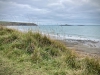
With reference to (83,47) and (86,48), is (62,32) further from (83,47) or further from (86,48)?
(83,47)

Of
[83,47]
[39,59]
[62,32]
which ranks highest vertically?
[62,32]

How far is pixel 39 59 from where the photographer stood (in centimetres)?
516

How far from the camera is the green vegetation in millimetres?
4215

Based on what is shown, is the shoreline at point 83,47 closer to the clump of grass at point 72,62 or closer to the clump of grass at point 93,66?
the clump of grass at point 72,62

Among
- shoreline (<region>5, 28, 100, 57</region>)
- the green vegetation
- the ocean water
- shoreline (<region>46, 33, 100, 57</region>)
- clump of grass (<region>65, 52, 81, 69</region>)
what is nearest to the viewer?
the green vegetation

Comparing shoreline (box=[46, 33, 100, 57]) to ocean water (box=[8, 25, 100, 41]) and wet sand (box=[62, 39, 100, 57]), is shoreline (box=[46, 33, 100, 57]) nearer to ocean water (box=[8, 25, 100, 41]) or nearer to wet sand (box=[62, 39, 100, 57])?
wet sand (box=[62, 39, 100, 57])

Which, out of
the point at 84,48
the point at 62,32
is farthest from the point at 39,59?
the point at 84,48

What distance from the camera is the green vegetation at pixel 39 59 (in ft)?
13.8

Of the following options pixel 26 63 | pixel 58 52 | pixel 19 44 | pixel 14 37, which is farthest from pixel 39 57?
pixel 14 37

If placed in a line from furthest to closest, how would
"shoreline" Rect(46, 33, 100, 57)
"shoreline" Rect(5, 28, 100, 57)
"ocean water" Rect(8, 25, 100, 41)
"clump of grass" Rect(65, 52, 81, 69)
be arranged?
→ 1. "shoreline" Rect(5, 28, 100, 57)
2. "shoreline" Rect(46, 33, 100, 57)
3. "ocean water" Rect(8, 25, 100, 41)
4. "clump of grass" Rect(65, 52, 81, 69)

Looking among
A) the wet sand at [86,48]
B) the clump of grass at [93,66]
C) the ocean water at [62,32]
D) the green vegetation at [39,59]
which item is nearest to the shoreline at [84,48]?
the wet sand at [86,48]

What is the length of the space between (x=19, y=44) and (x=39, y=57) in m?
1.49

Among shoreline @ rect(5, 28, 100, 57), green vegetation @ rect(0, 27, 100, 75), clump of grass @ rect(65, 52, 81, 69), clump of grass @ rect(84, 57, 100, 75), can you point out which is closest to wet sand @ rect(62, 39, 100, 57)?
shoreline @ rect(5, 28, 100, 57)

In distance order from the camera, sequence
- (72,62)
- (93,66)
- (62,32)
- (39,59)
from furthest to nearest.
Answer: (62,32) → (39,59) → (72,62) → (93,66)
